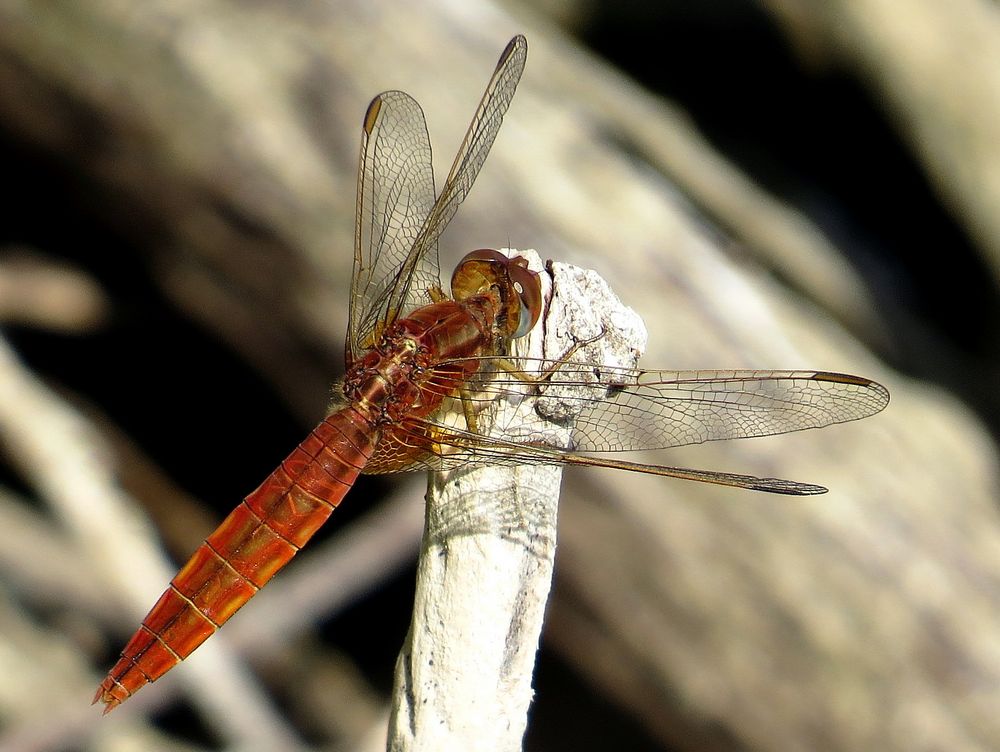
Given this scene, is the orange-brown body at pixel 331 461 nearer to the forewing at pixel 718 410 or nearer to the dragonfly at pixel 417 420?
the dragonfly at pixel 417 420

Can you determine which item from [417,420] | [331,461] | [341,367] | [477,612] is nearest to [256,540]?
[331,461]

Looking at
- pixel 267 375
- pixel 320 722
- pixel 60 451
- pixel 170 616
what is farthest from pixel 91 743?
pixel 170 616

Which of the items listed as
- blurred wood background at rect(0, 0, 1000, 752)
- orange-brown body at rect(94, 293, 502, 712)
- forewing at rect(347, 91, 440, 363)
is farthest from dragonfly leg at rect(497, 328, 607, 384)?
blurred wood background at rect(0, 0, 1000, 752)

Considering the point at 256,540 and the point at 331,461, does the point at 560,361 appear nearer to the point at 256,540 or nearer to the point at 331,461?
the point at 331,461

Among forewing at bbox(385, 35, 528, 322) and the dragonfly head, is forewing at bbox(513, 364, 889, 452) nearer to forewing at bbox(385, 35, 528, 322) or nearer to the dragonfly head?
the dragonfly head

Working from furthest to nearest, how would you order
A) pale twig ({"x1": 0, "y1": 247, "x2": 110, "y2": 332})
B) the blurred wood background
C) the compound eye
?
pale twig ({"x1": 0, "y1": 247, "x2": 110, "y2": 332}), the blurred wood background, the compound eye

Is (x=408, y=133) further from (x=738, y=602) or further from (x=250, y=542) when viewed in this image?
(x=738, y=602)
